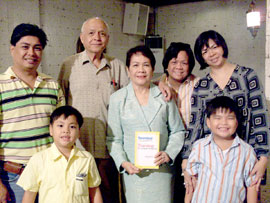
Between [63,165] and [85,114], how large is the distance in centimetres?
70

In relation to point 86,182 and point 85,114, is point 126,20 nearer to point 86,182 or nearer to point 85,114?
point 85,114

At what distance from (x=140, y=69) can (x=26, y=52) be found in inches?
31.2

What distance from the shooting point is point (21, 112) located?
201 cm

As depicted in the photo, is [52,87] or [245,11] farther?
[245,11]

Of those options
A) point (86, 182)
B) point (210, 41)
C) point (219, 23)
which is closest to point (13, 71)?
point (86, 182)

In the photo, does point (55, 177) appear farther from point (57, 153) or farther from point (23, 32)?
point (23, 32)

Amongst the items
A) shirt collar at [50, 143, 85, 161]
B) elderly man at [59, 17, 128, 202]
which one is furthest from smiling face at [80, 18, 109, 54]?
shirt collar at [50, 143, 85, 161]

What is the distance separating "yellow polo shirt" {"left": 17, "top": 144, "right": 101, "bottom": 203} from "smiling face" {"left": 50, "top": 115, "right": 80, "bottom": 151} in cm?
5

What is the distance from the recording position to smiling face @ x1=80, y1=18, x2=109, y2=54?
2.58 m

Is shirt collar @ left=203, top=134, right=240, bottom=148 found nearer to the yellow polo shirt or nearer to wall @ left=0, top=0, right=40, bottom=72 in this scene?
the yellow polo shirt

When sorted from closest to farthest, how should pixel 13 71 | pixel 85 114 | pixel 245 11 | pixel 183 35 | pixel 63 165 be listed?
pixel 63 165, pixel 13 71, pixel 85 114, pixel 245 11, pixel 183 35

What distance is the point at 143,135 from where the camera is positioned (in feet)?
6.73

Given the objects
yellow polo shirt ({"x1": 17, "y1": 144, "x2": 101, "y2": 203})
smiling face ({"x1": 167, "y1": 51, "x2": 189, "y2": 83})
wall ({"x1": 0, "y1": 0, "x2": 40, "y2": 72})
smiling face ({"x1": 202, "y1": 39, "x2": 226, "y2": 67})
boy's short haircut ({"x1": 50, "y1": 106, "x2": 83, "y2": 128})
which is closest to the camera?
yellow polo shirt ({"x1": 17, "y1": 144, "x2": 101, "y2": 203})

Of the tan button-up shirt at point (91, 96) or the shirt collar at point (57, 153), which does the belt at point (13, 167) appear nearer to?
the shirt collar at point (57, 153)
